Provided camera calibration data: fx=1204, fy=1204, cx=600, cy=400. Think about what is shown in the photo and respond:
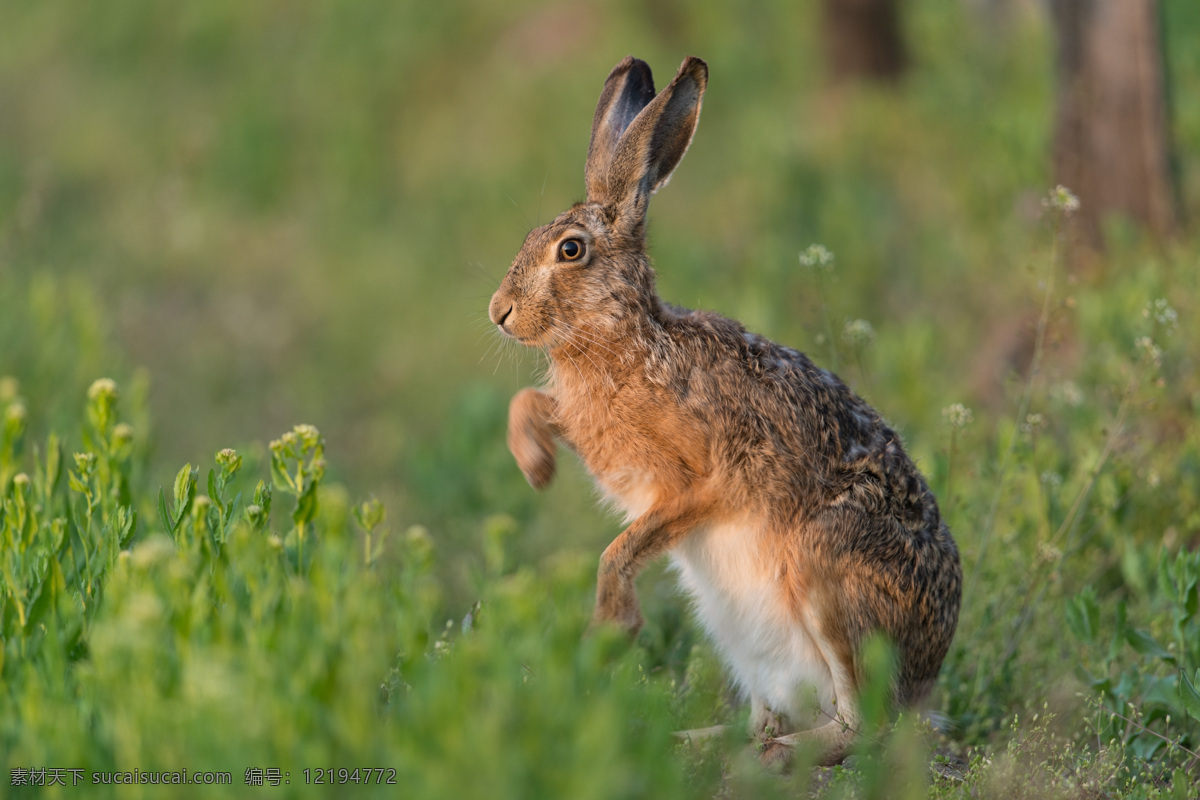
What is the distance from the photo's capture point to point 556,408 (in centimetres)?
389

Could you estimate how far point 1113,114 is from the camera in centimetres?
741

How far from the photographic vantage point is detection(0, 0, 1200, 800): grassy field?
223 centimetres

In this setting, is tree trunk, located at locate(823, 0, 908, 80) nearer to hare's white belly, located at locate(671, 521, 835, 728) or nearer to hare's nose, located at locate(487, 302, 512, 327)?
hare's nose, located at locate(487, 302, 512, 327)

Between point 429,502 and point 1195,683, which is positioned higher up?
point 429,502

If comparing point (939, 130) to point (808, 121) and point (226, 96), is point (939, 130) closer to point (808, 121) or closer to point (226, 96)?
point (808, 121)

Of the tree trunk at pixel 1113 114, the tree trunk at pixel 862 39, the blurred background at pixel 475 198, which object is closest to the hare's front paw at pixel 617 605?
the blurred background at pixel 475 198

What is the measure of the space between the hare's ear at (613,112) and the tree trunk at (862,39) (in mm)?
8755

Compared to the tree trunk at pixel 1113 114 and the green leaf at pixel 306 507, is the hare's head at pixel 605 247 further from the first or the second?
the tree trunk at pixel 1113 114

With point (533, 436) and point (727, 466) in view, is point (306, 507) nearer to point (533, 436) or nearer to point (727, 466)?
point (533, 436)

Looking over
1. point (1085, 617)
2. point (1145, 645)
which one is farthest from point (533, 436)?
point (1145, 645)

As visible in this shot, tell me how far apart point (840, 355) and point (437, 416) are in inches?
184

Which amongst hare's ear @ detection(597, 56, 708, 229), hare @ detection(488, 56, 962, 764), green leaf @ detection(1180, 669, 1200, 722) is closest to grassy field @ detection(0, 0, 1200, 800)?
green leaf @ detection(1180, 669, 1200, 722)

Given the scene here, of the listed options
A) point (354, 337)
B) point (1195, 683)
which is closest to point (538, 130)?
point (354, 337)

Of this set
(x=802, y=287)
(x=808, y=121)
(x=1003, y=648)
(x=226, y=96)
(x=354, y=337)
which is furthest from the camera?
(x=226, y=96)
